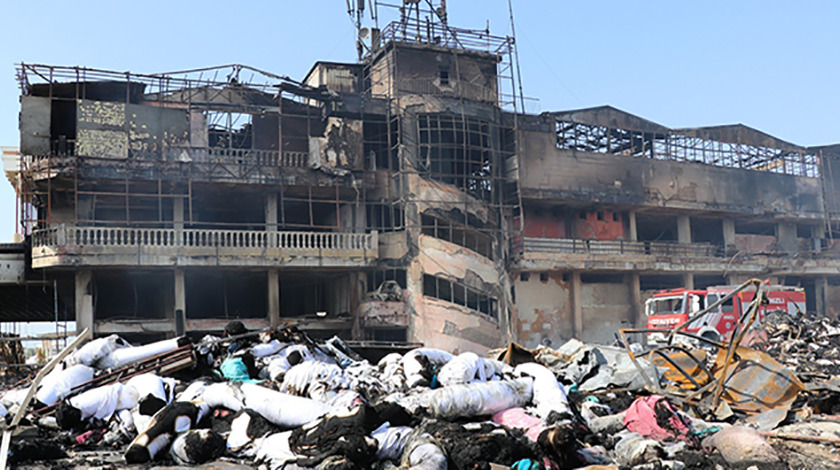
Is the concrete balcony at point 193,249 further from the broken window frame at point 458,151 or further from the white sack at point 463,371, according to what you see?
the white sack at point 463,371

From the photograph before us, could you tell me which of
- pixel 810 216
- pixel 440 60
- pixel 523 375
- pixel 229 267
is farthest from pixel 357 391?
pixel 810 216

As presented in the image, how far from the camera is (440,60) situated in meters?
29.2

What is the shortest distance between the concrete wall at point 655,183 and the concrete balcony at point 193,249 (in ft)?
27.2

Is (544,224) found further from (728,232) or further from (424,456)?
(424,456)

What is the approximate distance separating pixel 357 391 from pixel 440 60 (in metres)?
21.5

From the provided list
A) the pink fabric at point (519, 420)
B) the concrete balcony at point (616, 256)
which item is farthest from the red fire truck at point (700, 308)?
the pink fabric at point (519, 420)

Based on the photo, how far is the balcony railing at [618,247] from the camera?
30.5m

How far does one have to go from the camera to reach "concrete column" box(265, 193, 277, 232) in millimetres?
25547

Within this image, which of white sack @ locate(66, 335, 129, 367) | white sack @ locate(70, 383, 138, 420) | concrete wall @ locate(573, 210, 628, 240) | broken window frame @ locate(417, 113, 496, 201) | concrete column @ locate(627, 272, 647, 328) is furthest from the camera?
concrete wall @ locate(573, 210, 628, 240)

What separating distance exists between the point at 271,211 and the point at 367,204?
3585mm

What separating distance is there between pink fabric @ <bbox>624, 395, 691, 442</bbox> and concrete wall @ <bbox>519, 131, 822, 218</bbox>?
21.2 meters

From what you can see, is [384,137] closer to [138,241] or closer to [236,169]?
[236,169]

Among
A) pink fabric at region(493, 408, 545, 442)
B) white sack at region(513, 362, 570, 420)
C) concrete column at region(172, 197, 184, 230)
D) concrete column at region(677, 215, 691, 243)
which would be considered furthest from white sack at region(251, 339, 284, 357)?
concrete column at region(677, 215, 691, 243)

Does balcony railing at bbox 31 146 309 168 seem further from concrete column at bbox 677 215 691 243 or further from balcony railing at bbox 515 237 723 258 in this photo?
concrete column at bbox 677 215 691 243
